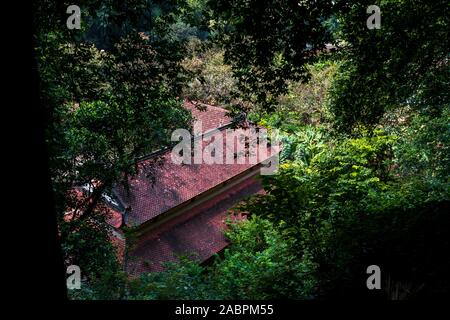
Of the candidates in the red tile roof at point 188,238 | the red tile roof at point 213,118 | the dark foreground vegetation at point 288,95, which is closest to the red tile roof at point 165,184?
the red tile roof at point 188,238

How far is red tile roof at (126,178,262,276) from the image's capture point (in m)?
13.4

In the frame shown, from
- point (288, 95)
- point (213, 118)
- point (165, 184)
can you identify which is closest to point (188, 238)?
point (165, 184)

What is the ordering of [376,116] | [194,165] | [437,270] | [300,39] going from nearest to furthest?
[437,270]
[300,39]
[376,116]
[194,165]

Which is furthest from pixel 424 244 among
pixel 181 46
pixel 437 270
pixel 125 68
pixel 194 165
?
pixel 194 165

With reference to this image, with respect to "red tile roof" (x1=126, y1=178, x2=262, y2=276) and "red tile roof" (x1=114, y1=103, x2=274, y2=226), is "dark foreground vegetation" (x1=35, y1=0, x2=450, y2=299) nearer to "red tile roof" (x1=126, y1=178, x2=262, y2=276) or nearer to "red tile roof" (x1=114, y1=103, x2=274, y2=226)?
"red tile roof" (x1=114, y1=103, x2=274, y2=226)

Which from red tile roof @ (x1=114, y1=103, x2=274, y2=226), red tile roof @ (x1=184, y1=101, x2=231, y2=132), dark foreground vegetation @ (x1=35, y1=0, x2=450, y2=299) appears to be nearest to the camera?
dark foreground vegetation @ (x1=35, y1=0, x2=450, y2=299)

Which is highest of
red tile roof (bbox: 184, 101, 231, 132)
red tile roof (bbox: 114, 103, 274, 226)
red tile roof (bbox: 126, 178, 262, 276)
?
red tile roof (bbox: 184, 101, 231, 132)

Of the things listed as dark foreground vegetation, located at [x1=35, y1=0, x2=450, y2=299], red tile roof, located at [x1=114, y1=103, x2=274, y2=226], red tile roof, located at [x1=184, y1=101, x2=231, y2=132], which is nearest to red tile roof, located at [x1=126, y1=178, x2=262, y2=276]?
red tile roof, located at [x1=114, y1=103, x2=274, y2=226]

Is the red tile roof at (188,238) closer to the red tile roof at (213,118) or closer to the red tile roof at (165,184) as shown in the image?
the red tile roof at (165,184)

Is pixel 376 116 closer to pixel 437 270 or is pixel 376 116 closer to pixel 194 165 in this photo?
pixel 437 270

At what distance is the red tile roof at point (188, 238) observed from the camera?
527 inches

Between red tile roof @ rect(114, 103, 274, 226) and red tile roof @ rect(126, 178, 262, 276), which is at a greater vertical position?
red tile roof @ rect(114, 103, 274, 226)

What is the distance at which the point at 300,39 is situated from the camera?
501cm
